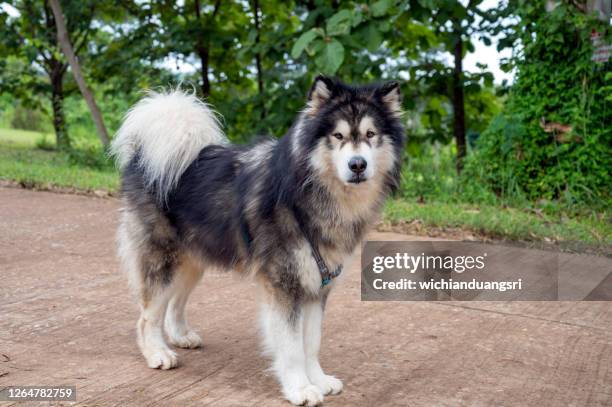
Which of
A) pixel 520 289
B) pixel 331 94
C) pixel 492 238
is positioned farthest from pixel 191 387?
pixel 492 238

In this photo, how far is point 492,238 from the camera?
20.8ft

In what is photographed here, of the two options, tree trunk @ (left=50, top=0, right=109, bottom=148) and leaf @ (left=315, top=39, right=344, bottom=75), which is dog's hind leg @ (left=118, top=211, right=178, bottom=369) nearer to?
leaf @ (left=315, top=39, right=344, bottom=75)

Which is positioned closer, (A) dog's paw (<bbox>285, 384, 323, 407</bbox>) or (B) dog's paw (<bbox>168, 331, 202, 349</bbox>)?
(A) dog's paw (<bbox>285, 384, 323, 407</bbox>)

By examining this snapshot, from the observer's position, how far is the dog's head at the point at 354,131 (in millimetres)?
3084

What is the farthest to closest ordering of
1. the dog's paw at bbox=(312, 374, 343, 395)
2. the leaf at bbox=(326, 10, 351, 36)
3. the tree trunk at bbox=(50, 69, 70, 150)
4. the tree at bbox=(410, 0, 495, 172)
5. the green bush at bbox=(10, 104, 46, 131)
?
the green bush at bbox=(10, 104, 46, 131)
the tree trunk at bbox=(50, 69, 70, 150)
the tree at bbox=(410, 0, 495, 172)
the leaf at bbox=(326, 10, 351, 36)
the dog's paw at bbox=(312, 374, 343, 395)

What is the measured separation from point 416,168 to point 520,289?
4519 millimetres

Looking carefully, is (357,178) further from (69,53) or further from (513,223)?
(69,53)

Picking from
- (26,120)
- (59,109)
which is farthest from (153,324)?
(26,120)

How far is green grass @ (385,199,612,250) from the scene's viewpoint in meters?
6.23

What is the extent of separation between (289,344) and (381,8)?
4.60 m

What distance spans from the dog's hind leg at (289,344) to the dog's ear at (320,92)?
0.97 meters

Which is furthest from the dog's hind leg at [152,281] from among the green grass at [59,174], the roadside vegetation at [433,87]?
the green grass at [59,174]

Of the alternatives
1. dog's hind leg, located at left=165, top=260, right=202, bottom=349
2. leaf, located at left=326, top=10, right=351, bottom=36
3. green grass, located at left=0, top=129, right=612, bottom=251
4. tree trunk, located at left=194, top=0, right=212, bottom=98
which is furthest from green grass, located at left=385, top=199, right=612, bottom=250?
tree trunk, located at left=194, top=0, right=212, bottom=98

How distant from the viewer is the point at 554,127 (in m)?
7.64
